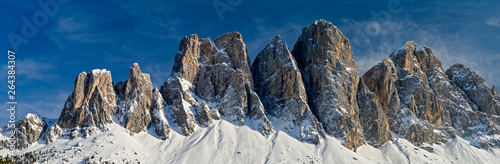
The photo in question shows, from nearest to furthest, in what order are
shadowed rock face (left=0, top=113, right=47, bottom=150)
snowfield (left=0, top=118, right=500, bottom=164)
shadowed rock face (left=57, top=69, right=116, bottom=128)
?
snowfield (left=0, top=118, right=500, bottom=164) → shadowed rock face (left=0, top=113, right=47, bottom=150) → shadowed rock face (left=57, top=69, right=116, bottom=128)

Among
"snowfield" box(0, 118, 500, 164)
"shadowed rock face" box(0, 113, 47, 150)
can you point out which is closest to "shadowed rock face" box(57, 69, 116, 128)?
"snowfield" box(0, 118, 500, 164)

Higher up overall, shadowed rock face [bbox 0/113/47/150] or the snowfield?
shadowed rock face [bbox 0/113/47/150]

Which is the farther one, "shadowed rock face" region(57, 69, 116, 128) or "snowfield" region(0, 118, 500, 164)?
"shadowed rock face" region(57, 69, 116, 128)

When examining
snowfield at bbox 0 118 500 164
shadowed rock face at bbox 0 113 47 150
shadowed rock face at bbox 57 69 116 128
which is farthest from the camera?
shadowed rock face at bbox 57 69 116 128

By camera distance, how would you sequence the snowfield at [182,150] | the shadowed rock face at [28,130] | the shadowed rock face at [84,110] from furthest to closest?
the shadowed rock face at [84,110] → the shadowed rock face at [28,130] → the snowfield at [182,150]

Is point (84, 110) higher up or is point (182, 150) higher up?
point (84, 110)

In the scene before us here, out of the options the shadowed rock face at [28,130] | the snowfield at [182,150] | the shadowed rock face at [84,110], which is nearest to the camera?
the snowfield at [182,150]

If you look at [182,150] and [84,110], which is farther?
[84,110]

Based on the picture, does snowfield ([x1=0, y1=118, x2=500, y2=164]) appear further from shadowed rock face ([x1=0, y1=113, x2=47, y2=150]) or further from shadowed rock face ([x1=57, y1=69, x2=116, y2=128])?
shadowed rock face ([x1=57, y1=69, x2=116, y2=128])

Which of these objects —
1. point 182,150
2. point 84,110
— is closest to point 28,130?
point 84,110

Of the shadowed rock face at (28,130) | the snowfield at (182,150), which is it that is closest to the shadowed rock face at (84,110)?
the snowfield at (182,150)

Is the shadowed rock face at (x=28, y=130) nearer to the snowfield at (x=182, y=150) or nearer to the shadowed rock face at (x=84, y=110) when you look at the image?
the snowfield at (x=182, y=150)

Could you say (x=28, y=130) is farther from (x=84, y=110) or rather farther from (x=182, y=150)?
(x=182, y=150)

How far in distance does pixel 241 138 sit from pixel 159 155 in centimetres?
3992
